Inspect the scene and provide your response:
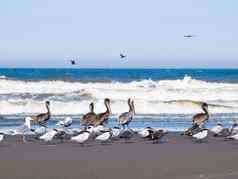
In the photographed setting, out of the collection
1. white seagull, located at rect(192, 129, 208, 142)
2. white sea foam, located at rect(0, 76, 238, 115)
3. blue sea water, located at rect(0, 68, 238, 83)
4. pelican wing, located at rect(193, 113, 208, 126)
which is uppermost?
pelican wing, located at rect(193, 113, 208, 126)

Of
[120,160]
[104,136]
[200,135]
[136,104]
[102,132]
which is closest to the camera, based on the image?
[120,160]

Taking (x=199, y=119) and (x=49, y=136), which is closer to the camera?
(x=49, y=136)

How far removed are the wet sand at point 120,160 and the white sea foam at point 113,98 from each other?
11.9 meters

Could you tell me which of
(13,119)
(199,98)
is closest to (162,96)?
(199,98)

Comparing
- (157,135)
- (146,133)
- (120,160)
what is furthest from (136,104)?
(120,160)

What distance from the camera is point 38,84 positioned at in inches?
1781

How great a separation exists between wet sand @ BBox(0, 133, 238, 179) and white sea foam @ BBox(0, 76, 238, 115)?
11.9 meters

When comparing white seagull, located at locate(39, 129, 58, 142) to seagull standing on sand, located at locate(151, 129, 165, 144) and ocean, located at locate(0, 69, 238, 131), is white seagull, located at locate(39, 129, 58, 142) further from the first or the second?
ocean, located at locate(0, 69, 238, 131)

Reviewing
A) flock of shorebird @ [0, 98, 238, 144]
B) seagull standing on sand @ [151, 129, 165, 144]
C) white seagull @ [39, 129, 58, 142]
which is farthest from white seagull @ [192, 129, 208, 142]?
white seagull @ [39, 129, 58, 142]

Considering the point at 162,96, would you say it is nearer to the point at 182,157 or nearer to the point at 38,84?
the point at 38,84

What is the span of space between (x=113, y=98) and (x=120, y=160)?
23482 millimetres

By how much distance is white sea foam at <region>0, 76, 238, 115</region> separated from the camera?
27234mm

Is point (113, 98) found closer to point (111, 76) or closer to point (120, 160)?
point (120, 160)

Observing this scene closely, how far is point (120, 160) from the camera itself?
11.4 m
